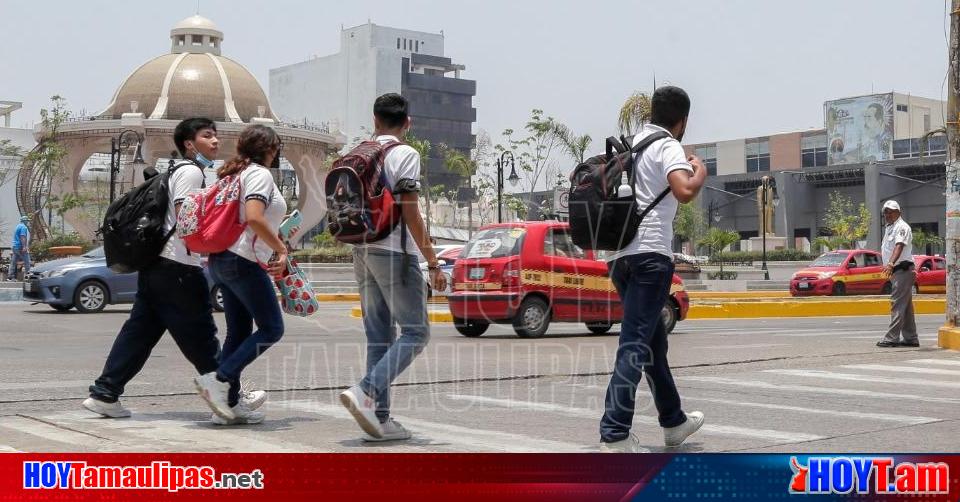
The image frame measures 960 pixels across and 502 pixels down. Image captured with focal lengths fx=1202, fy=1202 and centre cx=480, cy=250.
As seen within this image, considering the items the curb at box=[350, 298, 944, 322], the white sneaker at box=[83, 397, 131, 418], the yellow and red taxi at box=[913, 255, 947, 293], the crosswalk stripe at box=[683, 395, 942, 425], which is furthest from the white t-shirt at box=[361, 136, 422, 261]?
the yellow and red taxi at box=[913, 255, 947, 293]

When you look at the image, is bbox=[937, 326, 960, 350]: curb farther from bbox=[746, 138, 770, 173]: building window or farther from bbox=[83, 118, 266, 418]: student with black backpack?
bbox=[746, 138, 770, 173]: building window

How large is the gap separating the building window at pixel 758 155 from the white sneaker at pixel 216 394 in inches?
4119

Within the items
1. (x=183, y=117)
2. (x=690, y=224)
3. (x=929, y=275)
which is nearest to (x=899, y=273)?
(x=929, y=275)

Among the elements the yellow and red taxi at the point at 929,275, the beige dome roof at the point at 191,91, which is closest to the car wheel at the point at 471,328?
the yellow and red taxi at the point at 929,275

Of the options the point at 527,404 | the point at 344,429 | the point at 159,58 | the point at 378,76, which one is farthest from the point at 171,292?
the point at 378,76

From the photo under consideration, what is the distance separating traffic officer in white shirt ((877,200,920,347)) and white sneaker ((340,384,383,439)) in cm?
935

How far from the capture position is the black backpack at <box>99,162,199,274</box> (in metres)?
7.25

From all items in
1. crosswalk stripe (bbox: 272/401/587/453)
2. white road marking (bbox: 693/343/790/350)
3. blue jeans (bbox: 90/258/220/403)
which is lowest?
white road marking (bbox: 693/343/790/350)

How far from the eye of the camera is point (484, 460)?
486cm

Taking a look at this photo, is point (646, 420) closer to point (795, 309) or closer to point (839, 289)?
point (795, 309)

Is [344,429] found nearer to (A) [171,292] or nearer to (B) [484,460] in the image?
(A) [171,292]

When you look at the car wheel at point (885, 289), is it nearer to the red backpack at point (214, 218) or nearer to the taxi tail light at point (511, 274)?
the taxi tail light at point (511, 274)

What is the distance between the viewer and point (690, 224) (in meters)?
87.1

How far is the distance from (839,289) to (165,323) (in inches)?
1271
